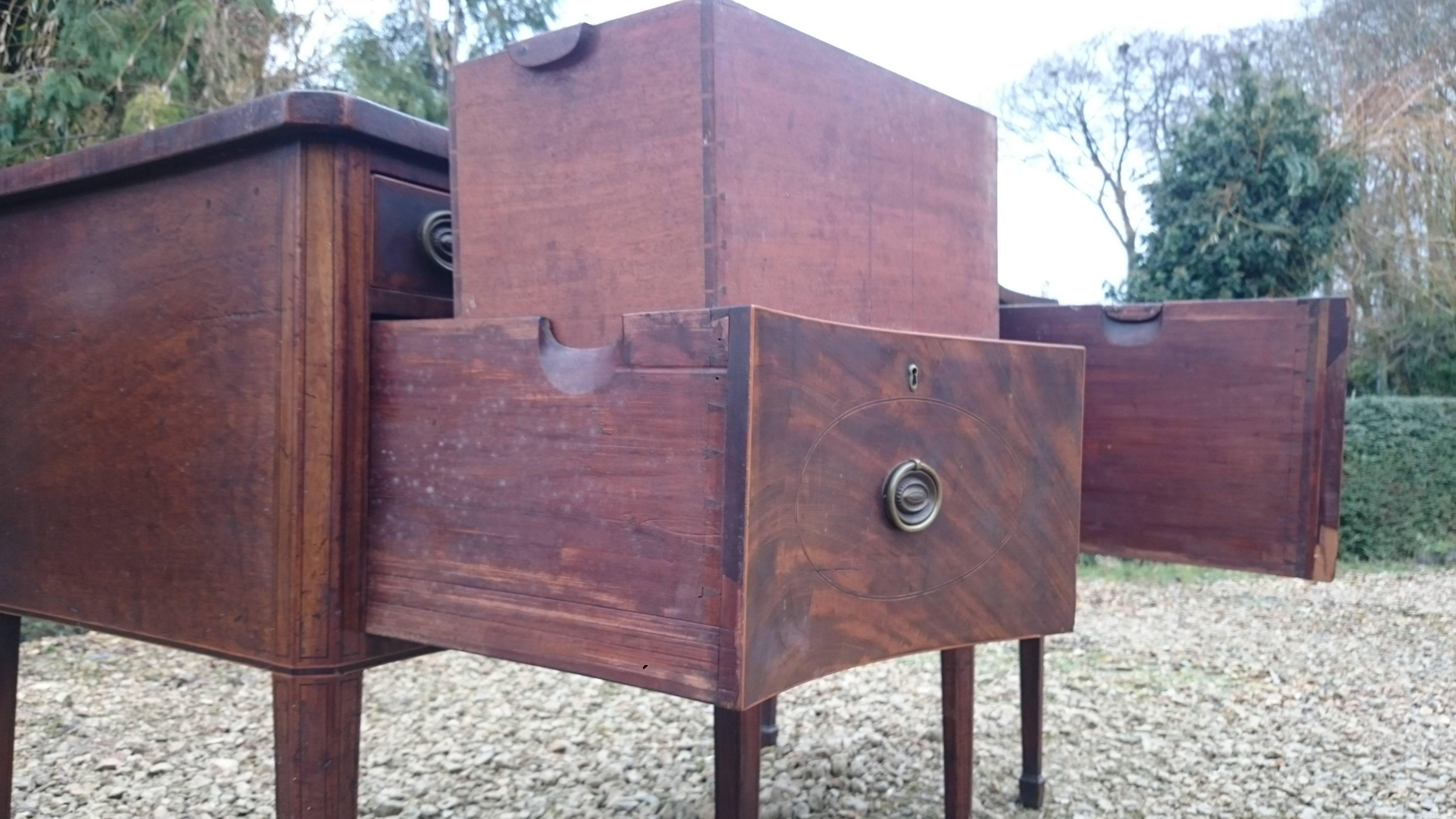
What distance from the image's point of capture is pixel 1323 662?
4.79 metres

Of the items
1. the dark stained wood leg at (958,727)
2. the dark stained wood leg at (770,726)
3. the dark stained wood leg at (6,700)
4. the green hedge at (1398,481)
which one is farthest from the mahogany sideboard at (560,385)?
the green hedge at (1398,481)

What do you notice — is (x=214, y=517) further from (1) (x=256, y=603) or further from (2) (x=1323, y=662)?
(2) (x=1323, y=662)

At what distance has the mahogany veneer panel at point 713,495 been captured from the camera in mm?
1074

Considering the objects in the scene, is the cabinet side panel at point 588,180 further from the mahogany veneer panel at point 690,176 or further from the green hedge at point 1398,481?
the green hedge at point 1398,481

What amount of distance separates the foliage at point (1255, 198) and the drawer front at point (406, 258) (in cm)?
825

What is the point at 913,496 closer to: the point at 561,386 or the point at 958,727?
the point at 561,386

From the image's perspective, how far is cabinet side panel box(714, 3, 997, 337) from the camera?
4.10ft

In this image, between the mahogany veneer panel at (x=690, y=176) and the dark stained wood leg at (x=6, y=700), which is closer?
the mahogany veneer panel at (x=690, y=176)

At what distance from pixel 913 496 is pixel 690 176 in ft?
1.43

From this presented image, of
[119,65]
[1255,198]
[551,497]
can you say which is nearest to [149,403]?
[551,497]

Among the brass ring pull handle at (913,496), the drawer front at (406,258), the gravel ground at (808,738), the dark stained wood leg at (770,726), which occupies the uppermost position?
the drawer front at (406,258)

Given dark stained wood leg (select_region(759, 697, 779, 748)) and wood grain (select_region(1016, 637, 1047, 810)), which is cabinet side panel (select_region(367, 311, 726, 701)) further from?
dark stained wood leg (select_region(759, 697, 779, 748))

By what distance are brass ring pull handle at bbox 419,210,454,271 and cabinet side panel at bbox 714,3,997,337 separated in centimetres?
46

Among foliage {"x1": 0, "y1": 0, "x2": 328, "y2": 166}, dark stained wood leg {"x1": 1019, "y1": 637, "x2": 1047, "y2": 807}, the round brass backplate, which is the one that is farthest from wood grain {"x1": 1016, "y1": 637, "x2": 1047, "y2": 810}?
foliage {"x1": 0, "y1": 0, "x2": 328, "y2": 166}
